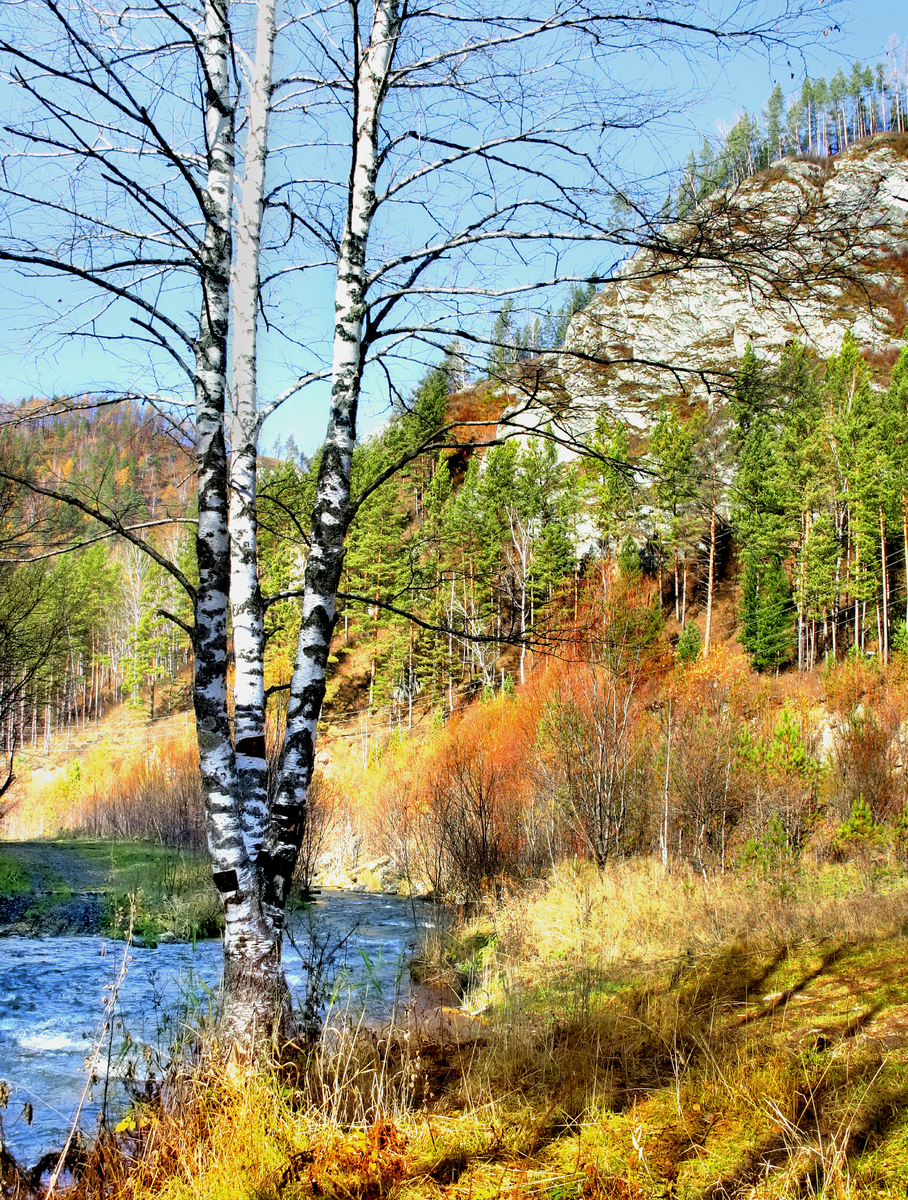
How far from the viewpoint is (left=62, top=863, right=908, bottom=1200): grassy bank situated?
10.2 feet

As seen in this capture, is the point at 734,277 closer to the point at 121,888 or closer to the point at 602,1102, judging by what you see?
the point at 602,1102

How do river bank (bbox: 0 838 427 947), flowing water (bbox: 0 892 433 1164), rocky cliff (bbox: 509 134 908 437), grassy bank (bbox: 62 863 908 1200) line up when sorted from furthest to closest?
river bank (bbox: 0 838 427 947) < flowing water (bbox: 0 892 433 1164) < rocky cliff (bbox: 509 134 908 437) < grassy bank (bbox: 62 863 908 1200)

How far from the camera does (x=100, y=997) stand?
902 centimetres

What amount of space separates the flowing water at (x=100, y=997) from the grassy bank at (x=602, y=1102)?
0.63m

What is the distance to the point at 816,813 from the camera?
1391cm

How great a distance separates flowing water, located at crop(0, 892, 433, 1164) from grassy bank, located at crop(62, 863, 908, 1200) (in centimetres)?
63

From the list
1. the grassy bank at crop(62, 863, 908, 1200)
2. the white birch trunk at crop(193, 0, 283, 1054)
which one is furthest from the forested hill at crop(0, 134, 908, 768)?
the grassy bank at crop(62, 863, 908, 1200)

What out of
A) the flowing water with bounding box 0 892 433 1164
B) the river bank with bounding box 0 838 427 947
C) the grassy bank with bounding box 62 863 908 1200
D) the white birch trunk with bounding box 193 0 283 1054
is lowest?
the river bank with bounding box 0 838 427 947

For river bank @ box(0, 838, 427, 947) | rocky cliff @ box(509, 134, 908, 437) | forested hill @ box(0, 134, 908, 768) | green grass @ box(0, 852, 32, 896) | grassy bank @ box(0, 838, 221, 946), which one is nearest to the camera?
rocky cliff @ box(509, 134, 908, 437)

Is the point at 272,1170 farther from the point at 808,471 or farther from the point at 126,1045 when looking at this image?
the point at 808,471

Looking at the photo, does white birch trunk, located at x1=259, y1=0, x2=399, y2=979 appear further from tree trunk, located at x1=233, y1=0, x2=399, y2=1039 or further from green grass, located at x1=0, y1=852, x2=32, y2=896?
green grass, located at x1=0, y1=852, x2=32, y2=896

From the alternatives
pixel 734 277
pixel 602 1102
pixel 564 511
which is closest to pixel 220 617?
pixel 602 1102

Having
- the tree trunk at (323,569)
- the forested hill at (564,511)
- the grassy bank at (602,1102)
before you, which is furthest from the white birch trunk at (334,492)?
the grassy bank at (602,1102)

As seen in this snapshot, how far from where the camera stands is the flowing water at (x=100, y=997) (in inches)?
199
